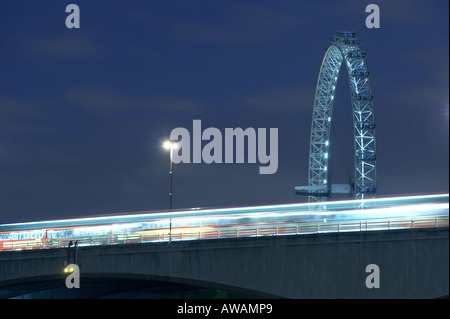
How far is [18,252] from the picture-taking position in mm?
49594

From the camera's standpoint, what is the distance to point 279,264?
138ft

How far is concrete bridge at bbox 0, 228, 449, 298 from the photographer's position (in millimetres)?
38094

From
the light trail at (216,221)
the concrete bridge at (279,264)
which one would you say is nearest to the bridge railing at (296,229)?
the light trail at (216,221)

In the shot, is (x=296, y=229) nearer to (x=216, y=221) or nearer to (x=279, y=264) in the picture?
(x=279, y=264)

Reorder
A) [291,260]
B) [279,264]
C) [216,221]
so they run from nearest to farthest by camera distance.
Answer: [291,260] < [279,264] < [216,221]

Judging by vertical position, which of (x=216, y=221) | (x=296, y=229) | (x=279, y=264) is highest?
(x=216, y=221)

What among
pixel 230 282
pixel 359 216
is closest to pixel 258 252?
pixel 230 282

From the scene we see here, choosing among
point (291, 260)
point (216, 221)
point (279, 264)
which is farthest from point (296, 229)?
point (216, 221)

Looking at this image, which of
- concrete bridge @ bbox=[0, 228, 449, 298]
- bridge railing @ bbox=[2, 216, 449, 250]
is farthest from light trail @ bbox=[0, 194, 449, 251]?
concrete bridge @ bbox=[0, 228, 449, 298]

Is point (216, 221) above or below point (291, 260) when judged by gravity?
above

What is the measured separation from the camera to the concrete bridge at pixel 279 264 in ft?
125

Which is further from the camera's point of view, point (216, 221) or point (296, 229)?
point (216, 221)

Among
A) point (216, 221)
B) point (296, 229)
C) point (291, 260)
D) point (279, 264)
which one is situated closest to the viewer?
point (291, 260)
